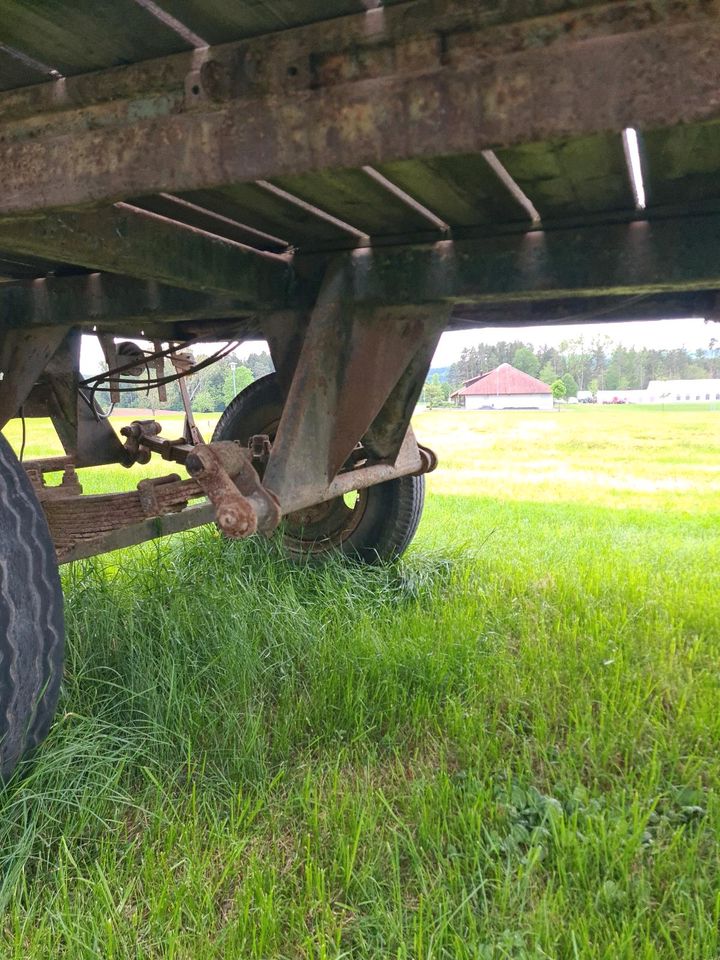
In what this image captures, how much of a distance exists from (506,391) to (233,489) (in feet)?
78.5

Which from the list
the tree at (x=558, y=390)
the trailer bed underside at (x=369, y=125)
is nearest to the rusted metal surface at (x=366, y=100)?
the trailer bed underside at (x=369, y=125)

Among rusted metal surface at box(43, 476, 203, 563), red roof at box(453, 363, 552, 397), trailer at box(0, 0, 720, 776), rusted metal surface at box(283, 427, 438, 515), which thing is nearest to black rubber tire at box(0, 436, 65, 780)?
trailer at box(0, 0, 720, 776)

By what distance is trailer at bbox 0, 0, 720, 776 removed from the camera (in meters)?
1.02

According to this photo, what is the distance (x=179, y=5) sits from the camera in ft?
3.71

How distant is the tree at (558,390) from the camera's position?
83.6 feet

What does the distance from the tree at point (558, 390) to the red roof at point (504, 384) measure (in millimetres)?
207

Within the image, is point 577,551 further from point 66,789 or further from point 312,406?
point 66,789

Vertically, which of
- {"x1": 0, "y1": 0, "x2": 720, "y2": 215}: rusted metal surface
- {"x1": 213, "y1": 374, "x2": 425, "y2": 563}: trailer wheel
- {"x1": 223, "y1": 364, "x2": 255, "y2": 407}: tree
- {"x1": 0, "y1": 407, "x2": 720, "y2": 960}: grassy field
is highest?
{"x1": 0, "y1": 0, "x2": 720, "y2": 215}: rusted metal surface

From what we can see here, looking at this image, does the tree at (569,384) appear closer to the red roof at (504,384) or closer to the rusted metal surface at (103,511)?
the red roof at (504,384)

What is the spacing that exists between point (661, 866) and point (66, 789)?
59.6 inches

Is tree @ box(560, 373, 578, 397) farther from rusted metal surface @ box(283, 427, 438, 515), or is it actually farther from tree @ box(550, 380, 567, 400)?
rusted metal surface @ box(283, 427, 438, 515)

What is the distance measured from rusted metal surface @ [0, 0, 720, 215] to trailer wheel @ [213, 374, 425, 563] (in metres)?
2.58

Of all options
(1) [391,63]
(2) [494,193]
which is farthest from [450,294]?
(1) [391,63]

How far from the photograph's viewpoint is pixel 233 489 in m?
2.12
